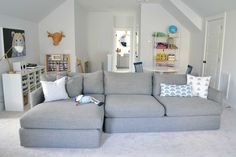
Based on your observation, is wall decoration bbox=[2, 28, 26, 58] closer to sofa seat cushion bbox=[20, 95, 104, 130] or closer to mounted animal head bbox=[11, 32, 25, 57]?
mounted animal head bbox=[11, 32, 25, 57]

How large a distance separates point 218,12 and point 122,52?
7053 millimetres

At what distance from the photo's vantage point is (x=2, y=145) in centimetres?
282

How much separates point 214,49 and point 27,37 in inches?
196

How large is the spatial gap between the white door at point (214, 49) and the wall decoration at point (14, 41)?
15.7 feet

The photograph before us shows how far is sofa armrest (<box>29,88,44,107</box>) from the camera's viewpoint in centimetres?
322

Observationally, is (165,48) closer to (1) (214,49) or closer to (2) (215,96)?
(1) (214,49)

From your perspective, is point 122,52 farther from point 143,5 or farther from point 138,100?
point 138,100

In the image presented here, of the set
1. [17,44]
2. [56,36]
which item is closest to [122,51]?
[56,36]

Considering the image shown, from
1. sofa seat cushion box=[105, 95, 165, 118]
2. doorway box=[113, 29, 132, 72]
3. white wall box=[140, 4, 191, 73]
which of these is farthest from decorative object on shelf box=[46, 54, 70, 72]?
doorway box=[113, 29, 132, 72]

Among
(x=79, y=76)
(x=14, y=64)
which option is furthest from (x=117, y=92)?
(x=14, y=64)

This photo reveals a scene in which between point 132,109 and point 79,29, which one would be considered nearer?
point 132,109

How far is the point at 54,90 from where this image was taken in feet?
10.9

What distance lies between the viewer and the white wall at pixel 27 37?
4382mm

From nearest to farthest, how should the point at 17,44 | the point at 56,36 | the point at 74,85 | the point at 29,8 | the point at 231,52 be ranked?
1. the point at 74,85
2. the point at 231,52
3. the point at 17,44
4. the point at 29,8
5. the point at 56,36
